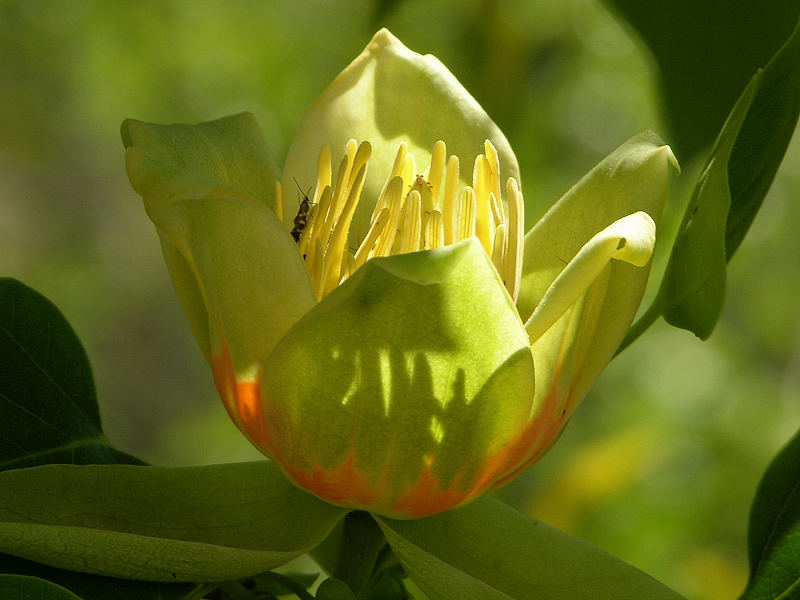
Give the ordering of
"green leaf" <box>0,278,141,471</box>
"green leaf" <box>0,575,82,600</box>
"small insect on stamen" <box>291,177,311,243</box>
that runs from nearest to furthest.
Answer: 1. "green leaf" <box>0,575,82,600</box>
2. "green leaf" <box>0,278,141,471</box>
3. "small insect on stamen" <box>291,177,311,243</box>

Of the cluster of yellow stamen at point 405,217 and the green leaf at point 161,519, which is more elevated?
the cluster of yellow stamen at point 405,217

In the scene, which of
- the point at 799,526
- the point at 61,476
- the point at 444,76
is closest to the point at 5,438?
the point at 61,476

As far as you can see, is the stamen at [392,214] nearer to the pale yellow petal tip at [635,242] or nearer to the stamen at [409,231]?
the stamen at [409,231]

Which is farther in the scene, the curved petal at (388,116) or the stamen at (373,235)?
the curved petal at (388,116)

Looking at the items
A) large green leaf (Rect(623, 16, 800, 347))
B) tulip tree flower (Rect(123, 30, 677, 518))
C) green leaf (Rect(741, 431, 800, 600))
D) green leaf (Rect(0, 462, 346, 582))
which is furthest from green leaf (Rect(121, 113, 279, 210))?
green leaf (Rect(741, 431, 800, 600))

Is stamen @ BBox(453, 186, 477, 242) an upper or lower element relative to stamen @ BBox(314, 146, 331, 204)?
lower

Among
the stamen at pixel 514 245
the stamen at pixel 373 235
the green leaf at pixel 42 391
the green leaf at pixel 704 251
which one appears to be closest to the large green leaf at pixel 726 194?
the green leaf at pixel 704 251

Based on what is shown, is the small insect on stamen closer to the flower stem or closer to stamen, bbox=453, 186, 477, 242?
stamen, bbox=453, 186, 477, 242

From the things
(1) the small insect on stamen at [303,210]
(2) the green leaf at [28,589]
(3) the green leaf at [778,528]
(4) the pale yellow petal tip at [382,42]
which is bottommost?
(3) the green leaf at [778,528]
